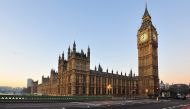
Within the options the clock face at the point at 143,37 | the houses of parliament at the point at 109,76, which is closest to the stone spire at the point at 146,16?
the houses of parliament at the point at 109,76

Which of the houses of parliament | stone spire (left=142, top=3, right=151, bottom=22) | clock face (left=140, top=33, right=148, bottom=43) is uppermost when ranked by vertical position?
stone spire (left=142, top=3, right=151, bottom=22)

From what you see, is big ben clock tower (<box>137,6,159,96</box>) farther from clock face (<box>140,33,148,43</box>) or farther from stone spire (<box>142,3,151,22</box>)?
stone spire (<box>142,3,151,22</box>)

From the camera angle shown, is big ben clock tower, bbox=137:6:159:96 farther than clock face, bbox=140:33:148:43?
No

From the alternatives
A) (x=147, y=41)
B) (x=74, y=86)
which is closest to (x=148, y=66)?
(x=147, y=41)

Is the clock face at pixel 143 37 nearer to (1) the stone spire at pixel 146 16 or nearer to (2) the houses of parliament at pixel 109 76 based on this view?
(2) the houses of parliament at pixel 109 76

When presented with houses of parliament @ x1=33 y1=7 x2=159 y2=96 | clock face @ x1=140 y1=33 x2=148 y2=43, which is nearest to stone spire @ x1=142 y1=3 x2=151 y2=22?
houses of parliament @ x1=33 y1=7 x2=159 y2=96

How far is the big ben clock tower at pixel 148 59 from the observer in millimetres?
112625

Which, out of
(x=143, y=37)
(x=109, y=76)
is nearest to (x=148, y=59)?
(x=143, y=37)

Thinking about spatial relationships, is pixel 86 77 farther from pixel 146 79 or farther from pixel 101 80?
pixel 146 79

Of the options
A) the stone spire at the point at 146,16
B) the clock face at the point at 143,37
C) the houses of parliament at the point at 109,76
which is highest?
the stone spire at the point at 146,16

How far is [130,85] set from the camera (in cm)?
11731

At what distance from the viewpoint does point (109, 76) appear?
346 ft

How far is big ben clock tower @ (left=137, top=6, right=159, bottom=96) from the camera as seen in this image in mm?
112625

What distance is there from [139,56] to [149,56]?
28.4 ft
